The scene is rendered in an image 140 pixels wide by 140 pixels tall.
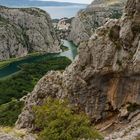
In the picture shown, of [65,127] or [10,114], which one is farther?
[10,114]

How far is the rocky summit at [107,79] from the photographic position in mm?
71062

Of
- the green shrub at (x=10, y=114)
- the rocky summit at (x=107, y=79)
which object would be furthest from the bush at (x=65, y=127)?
the green shrub at (x=10, y=114)

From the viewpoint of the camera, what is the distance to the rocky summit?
71.1 metres

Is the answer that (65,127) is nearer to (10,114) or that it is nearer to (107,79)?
(107,79)

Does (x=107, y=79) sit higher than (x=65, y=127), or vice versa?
(x=65, y=127)

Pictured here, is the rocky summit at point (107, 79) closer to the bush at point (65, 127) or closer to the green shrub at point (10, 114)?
the bush at point (65, 127)

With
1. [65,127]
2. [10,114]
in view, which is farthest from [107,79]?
→ [10,114]

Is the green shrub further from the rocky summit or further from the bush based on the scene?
the bush

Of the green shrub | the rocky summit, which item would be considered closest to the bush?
the rocky summit

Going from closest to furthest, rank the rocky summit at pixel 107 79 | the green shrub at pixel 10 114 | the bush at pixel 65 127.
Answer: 1. the bush at pixel 65 127
2. the rocky summit at pixel 107 79
3. the green shrub at pixel 10 114

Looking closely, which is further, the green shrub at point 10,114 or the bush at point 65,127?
the green shrub at point 10,114

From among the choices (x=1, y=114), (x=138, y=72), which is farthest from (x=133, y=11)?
(x=1, y=114)

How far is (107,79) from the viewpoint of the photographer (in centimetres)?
7450

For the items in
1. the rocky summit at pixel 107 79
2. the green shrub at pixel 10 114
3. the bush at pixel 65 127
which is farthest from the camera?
the green shrub at pixel 10 114
